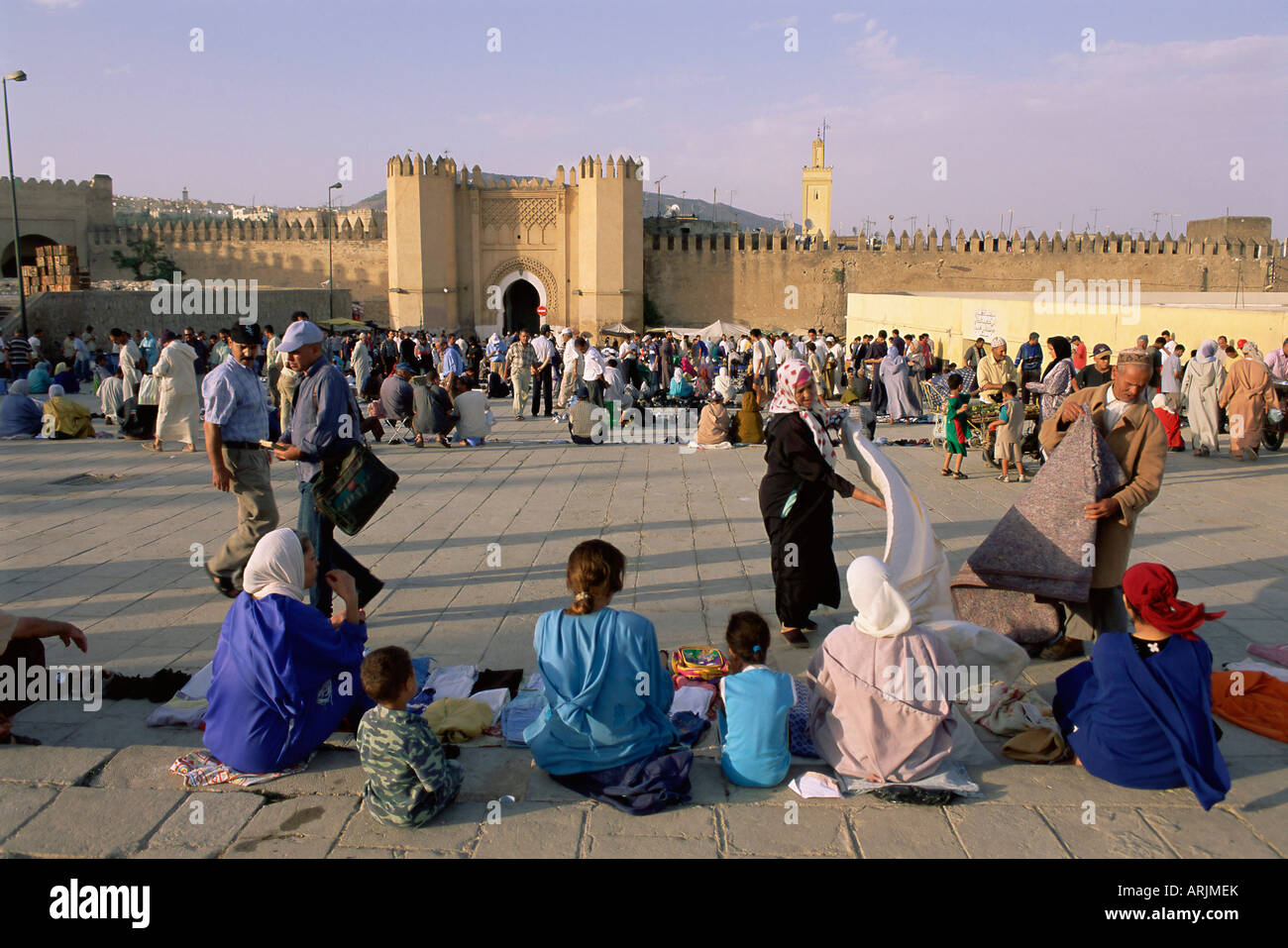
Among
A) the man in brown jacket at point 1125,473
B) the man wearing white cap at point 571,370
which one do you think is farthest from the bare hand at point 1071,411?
the man wearing white cap at point 571,370

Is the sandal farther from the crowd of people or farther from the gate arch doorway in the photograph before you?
the gate arch doorway

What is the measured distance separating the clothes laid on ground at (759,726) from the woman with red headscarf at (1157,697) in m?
1.03

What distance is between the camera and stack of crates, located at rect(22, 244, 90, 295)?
2569 cm

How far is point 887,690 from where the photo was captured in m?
3.05

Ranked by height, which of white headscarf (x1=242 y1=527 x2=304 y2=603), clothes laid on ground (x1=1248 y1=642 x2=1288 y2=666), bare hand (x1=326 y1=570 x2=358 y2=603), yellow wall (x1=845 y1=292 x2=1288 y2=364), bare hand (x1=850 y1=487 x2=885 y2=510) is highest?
yellow wall (x1=845 y1=292 x2=1288 y2=364)

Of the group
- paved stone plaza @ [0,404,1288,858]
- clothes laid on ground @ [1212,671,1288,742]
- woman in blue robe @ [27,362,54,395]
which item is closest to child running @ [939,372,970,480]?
paved stone plaza @ [0,404,1288,858]

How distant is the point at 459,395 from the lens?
11.0m

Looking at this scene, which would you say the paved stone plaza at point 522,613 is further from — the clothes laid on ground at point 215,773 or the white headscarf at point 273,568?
the white headscarf at point 273,568

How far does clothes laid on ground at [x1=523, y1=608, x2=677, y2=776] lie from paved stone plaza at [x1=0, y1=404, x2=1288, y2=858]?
175mm

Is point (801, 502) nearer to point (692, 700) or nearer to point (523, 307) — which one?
point (692, 700)

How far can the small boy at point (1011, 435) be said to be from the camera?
8648mm

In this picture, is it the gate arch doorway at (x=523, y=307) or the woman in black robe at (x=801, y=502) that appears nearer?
the woman in black robe at (x=801, y=502)

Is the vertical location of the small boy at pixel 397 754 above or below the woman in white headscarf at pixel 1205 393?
below

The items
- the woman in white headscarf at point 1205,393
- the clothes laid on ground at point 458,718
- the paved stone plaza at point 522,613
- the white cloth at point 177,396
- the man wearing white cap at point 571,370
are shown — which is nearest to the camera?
the paved stone plaza at point 522,613
